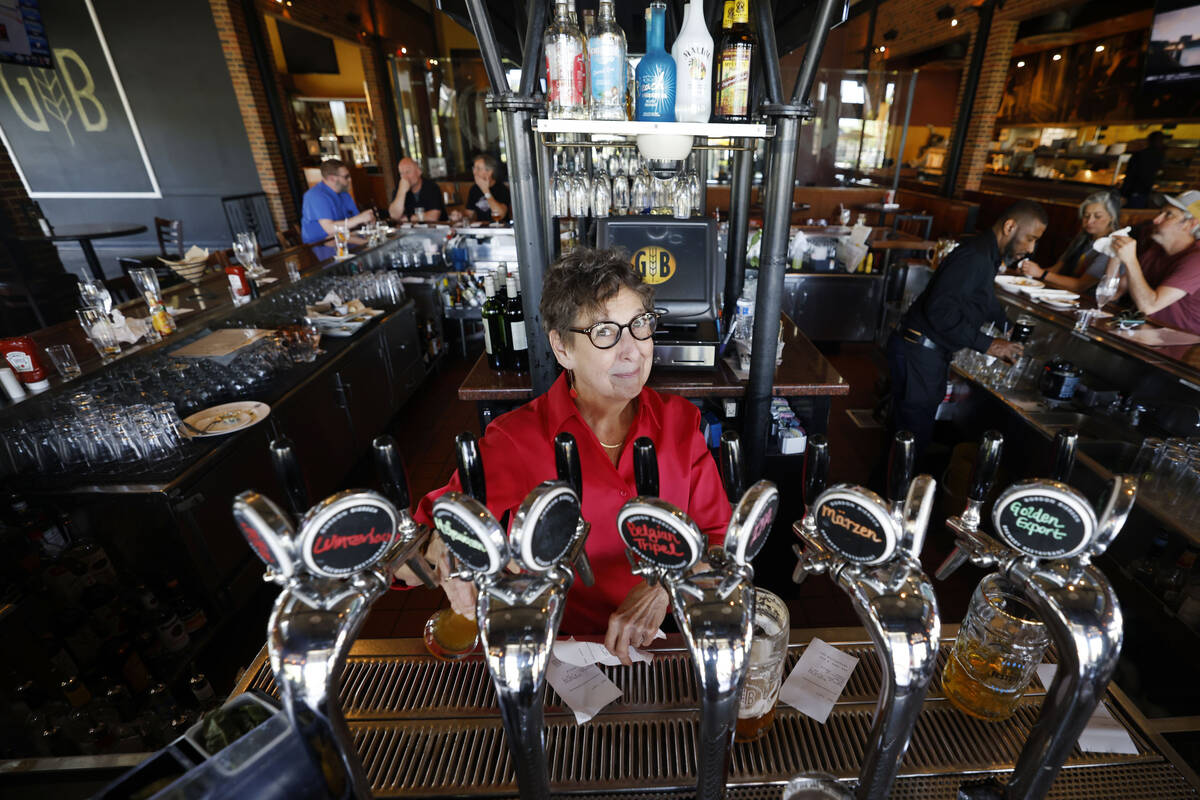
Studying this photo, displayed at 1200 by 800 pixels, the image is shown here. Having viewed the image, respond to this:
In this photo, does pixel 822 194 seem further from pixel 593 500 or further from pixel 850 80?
pixel 593 500

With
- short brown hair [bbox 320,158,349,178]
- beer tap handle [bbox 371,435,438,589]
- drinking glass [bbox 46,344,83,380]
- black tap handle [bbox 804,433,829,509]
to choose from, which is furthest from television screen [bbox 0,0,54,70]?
black tap handle [bbox 804,433,829,509]

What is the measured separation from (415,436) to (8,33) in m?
5.57

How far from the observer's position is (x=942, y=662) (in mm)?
1083

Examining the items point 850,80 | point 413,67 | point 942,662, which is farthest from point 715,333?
point 413,67

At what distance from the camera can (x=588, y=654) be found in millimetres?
1140

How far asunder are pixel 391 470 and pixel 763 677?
683 millimetres

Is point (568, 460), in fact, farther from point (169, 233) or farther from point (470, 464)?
point (169, 233)

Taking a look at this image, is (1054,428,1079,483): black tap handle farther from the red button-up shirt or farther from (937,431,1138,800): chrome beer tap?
the red button-up shirt

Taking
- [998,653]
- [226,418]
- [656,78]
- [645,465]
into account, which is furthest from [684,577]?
[226,418]

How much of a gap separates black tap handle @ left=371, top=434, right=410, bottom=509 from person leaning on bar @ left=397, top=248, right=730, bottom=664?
24.9 inches

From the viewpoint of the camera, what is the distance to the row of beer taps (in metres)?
0.66

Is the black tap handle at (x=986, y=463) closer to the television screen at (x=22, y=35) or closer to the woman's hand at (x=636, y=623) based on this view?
the woman's hand at (x=636, y=623)

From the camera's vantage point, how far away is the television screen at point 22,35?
17.4 feet

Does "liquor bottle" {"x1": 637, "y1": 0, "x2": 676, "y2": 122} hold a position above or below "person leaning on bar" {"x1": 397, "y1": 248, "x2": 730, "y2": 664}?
above
